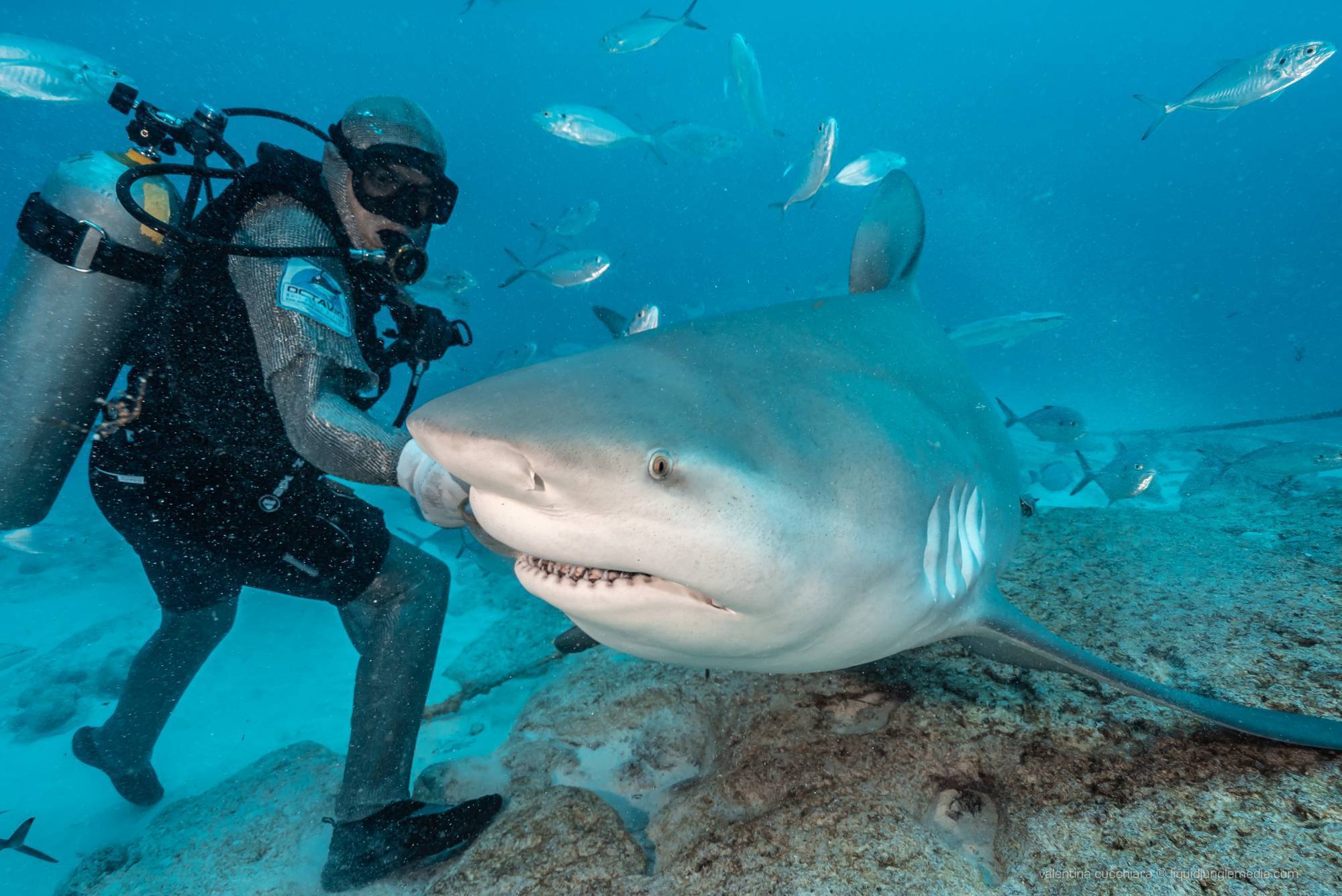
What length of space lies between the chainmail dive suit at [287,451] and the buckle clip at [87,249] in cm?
36

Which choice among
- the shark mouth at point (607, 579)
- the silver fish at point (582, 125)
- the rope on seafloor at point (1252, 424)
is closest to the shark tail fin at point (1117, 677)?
the shark mouth at point (607, 579)

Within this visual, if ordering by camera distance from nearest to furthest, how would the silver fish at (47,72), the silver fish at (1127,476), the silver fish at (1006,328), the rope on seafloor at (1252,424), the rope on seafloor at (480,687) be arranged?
the rope on seafloor at (480,687)
the rope on seafloor at (1252,424)
the silver fish at (47,72)
the silver fish at (1127,476)
the silver fish at (1006,328)

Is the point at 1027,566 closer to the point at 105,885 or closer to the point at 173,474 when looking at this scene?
the point at 173,474

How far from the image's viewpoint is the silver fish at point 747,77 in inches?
460

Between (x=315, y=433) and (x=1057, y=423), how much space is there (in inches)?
381

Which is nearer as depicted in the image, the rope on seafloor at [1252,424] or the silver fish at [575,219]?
the rope on seafloor at [1252,424]

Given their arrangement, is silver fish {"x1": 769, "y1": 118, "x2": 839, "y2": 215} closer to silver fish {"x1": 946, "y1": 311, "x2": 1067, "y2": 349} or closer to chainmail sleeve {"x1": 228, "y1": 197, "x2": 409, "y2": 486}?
silver fish {"x1": 946, "y1": 311, "x2": 1067, "y2": 349}

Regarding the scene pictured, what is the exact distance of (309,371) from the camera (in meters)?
2.10

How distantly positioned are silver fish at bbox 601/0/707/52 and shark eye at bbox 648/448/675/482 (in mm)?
12926

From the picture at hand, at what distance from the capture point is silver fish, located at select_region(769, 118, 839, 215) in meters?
7.92

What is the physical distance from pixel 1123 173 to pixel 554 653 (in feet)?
424

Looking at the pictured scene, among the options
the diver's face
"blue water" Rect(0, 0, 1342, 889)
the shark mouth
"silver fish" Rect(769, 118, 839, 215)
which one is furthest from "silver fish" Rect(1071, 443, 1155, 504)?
"blue water" Rect(0, 0, 1342, 889)

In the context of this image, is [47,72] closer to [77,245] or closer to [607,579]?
[77,245]

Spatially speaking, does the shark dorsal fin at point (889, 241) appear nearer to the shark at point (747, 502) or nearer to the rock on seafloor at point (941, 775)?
the shark at point (747, 502)
